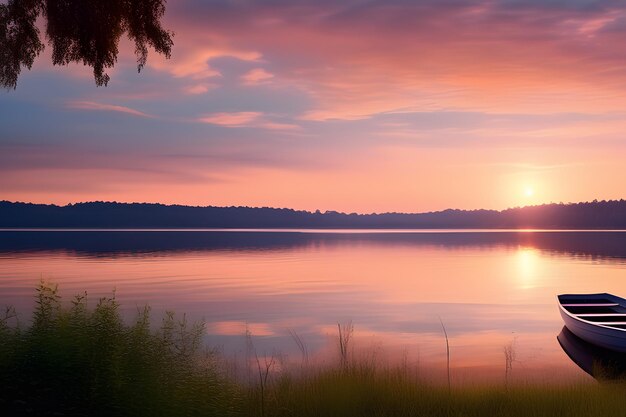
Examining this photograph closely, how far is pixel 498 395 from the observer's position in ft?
50.6

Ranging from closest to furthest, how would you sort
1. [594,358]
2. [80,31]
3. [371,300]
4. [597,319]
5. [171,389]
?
1. [171,389]
2. [80,31]
3. [594,358]
4. [597,319]
5. [371,300]

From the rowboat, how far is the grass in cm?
520

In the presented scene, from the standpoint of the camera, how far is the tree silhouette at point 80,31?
1695 cm

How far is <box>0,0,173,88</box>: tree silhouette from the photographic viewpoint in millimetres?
16953

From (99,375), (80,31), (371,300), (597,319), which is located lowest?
(371,300)

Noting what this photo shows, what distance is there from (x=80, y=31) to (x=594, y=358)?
21.6m

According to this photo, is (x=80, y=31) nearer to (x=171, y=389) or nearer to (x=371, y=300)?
(x=171, y=389)

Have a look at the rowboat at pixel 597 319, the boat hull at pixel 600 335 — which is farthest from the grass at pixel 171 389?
the rowboat at pixel 597 319

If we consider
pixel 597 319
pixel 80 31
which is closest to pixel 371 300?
pixel 597 319

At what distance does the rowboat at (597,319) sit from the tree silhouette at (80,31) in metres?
17.8

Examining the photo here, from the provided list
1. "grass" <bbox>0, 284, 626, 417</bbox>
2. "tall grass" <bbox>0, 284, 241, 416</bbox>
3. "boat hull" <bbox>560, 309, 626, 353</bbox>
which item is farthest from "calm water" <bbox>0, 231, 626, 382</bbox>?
"tall grass" <bbox>0, 284, 241, 416</bbox>

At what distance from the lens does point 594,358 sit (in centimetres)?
2422

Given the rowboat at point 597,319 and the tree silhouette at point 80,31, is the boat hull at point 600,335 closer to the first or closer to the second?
the rowboat at point 597,319

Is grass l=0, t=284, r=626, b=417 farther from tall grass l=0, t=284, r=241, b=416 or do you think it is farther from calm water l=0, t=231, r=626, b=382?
calm water l=0, t=231, r=626, b=382
